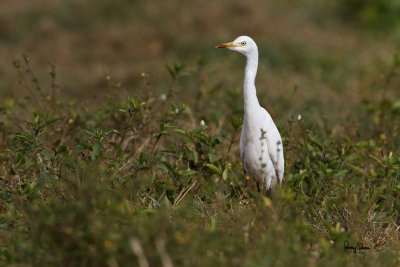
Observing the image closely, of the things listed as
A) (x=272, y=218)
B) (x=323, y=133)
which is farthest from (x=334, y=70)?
(x=272, y=218)

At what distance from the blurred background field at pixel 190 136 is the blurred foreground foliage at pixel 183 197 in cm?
1

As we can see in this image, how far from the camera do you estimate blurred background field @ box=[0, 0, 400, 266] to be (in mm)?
2504

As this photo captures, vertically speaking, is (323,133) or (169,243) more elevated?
(169,243)

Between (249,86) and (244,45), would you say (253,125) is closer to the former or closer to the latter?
(249,86)

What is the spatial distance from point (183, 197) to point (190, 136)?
0.43 metres

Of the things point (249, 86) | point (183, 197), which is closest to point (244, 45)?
point (249, 86)

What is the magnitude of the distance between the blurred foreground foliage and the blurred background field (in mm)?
12

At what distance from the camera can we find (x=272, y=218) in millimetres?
2645

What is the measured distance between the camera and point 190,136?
372 centimetres

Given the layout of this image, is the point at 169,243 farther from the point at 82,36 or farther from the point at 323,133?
the point at 82,36

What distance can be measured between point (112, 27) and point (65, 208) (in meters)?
6.50

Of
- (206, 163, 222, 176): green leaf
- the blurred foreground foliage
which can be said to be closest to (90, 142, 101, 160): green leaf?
the blurred foreground foliage
